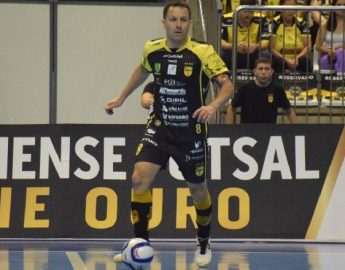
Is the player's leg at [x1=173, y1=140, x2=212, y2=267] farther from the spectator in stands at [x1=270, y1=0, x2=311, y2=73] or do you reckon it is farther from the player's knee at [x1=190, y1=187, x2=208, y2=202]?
the spectator in stands at [x1=270, y1=0, x2=311, y2=73]

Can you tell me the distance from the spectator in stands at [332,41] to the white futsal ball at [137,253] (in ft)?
21.1

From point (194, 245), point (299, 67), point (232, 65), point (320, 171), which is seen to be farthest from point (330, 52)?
point (194, 245)

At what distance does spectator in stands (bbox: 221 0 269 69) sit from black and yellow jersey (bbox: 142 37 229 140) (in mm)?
4936

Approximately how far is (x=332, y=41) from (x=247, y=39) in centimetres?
121

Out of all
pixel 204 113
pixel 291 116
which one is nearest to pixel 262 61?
pixel 291 116

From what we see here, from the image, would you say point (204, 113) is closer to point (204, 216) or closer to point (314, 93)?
point (204, 216)

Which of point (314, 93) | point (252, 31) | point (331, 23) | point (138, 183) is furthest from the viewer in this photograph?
point (252, 31)

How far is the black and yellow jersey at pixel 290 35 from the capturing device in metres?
15.5

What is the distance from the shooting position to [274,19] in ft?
51.8

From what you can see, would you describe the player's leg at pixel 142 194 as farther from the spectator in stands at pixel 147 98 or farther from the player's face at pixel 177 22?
the player's face at pixel 177 22

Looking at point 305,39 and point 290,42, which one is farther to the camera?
point 305,39

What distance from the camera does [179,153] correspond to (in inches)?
405

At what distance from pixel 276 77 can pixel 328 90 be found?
79 centimetres

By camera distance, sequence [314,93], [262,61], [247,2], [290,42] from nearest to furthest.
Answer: [262,61] → [314,93] → [290,42] → [247,2]
